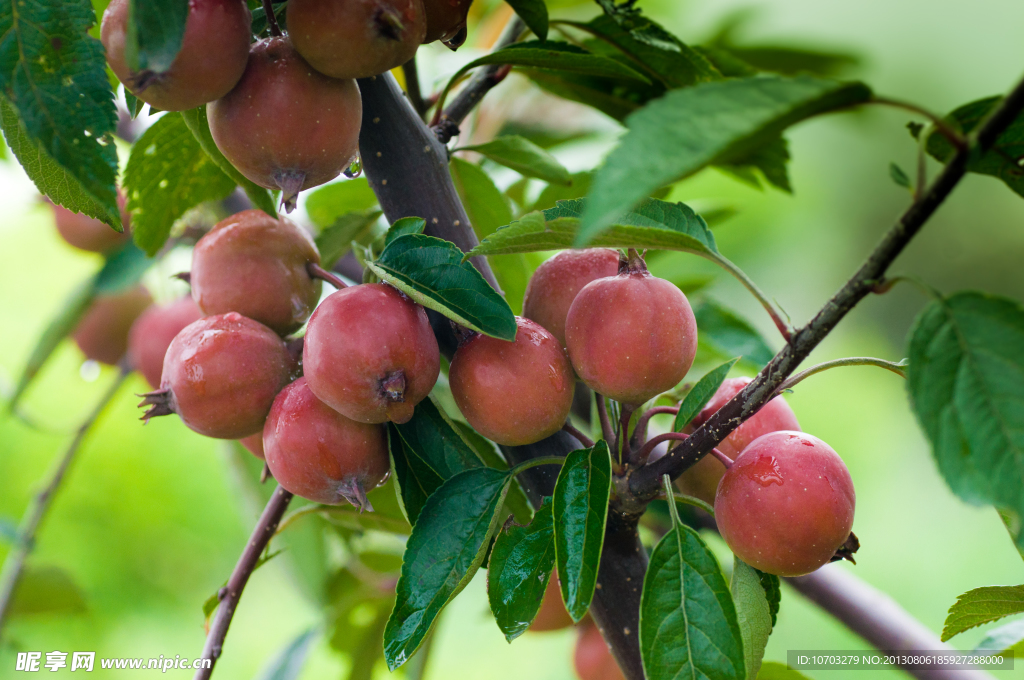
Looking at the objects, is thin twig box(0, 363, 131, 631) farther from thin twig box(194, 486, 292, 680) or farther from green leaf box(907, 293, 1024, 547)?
green leaf box(907, 293, 1024, 547)

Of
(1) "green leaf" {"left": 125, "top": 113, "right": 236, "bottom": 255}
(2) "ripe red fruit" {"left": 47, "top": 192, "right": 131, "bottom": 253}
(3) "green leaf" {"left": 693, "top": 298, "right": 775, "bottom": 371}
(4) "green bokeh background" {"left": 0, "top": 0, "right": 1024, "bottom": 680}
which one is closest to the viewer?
(1) "green leaf" {"left": 125, "top": 113, "right": 236, "bottom": 255}

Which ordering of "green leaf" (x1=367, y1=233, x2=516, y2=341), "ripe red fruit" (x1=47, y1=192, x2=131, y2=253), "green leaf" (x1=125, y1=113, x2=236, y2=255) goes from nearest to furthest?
1. "green leaf" (x1=367, y1=233, x2=516, y2=341)
2. "green leaf" (x1=125, y1=113, x2=236, y2=255)
3. "ripe red fruit" (x1=47, y1=192, x2=131, y2=253)

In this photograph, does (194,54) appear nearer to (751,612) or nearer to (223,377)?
(223,377)

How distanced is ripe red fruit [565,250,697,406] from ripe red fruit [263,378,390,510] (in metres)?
0.10

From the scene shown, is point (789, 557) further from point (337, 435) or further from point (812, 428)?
point (812, 428)

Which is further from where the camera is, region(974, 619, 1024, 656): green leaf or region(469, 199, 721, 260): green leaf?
region(974, 619, 1024, 656): green leaf

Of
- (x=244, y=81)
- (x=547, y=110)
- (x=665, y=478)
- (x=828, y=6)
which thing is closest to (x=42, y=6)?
(x=244, y=81)

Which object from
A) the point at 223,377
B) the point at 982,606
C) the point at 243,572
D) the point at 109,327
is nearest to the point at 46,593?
the point at 109,327

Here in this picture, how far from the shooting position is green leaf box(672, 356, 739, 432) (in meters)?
0.31

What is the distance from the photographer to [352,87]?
1.00 feet

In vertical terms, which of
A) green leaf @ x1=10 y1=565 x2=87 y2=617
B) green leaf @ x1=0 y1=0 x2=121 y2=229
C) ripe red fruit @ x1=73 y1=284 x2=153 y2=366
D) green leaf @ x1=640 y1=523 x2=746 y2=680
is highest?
green leaf @ x1=0 y1=0 x2=121 y2=229

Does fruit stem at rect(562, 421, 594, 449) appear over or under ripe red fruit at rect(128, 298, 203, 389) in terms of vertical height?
over

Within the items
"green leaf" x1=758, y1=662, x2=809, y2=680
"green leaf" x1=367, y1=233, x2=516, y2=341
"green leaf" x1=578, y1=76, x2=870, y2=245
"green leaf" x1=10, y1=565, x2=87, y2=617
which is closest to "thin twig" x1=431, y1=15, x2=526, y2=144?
"green leaf" x1=367, y1=233, x2=516, y2=341

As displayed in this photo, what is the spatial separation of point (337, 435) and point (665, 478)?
0.14 meters
